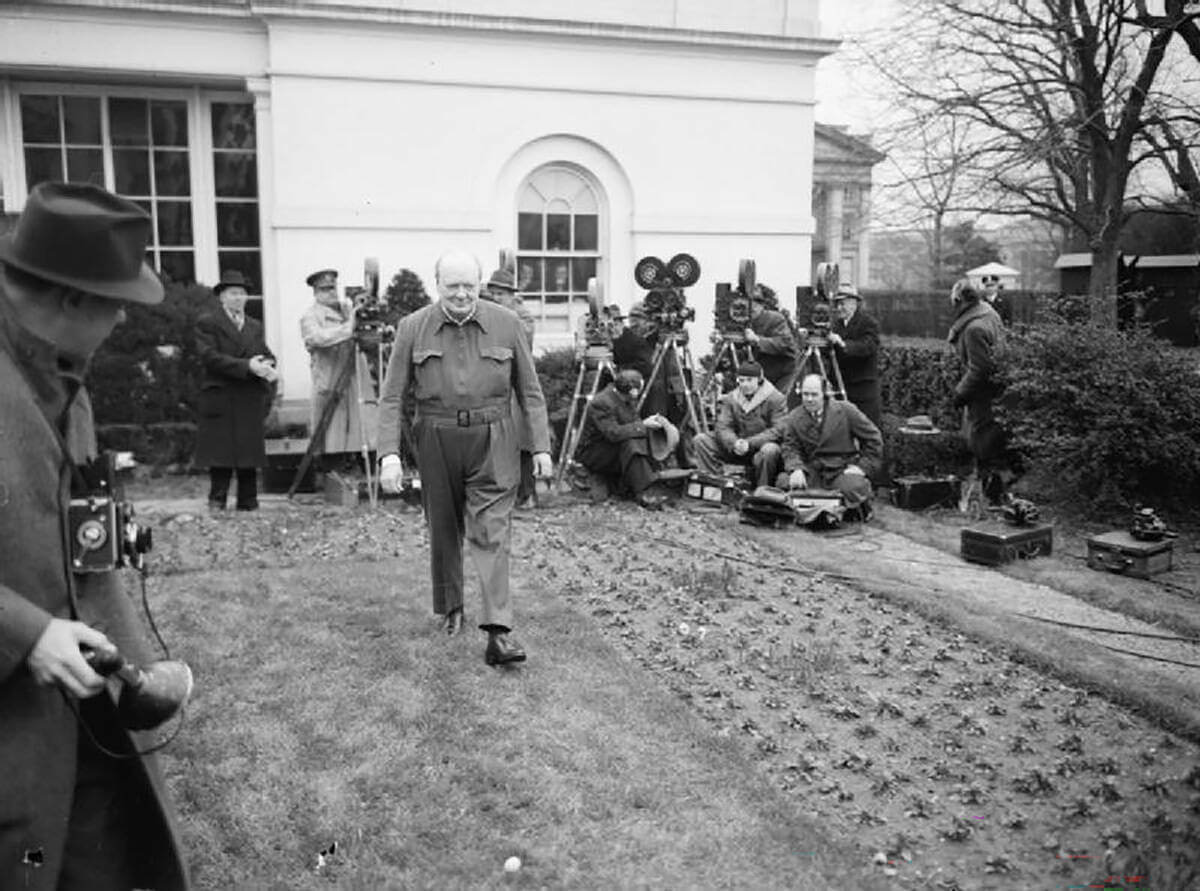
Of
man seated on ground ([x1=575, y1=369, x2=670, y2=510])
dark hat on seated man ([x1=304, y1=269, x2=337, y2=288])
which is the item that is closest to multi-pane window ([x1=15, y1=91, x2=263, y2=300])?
dark hat on seated man ([x1=304, y1=269, x2=337, y2=288])

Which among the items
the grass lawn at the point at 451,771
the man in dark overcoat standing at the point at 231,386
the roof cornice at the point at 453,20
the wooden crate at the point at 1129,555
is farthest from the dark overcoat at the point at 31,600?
Result: the roof cornice at the point at 453,20

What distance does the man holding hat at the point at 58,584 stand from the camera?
2.04m

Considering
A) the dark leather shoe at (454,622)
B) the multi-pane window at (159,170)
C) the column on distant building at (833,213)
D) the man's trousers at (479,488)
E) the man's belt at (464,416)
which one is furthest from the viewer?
the column on distant building at (833,213)

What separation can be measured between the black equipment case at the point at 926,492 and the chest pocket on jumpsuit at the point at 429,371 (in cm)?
522

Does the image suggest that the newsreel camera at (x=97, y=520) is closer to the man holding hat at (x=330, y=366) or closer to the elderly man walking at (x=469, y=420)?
the elderly man walking at (x=469, y=420)

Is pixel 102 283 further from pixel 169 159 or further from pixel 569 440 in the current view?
pixel 169 159

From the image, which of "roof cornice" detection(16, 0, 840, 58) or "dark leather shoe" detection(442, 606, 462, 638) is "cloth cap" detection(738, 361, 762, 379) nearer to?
"dark leather shoe" detection(442, 606, 462, 638)

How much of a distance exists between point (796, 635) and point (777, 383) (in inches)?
200

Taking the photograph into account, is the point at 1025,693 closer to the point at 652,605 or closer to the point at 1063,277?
the point at 652,605

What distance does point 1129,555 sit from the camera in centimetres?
727

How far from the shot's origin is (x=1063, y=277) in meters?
20.9

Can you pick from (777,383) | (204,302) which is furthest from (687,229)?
(204,302)

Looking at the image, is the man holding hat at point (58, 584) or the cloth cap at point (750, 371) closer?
the man holding hat at point (58, 584)

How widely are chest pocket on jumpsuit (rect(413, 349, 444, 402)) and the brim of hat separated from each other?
3.12 meters
